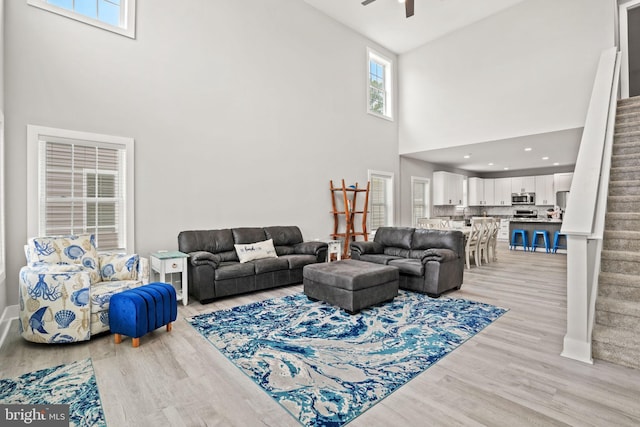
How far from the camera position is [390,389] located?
2.18m

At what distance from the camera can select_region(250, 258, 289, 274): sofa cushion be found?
4.66m

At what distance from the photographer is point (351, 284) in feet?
12.0

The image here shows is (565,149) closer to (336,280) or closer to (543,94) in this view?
(543,94)

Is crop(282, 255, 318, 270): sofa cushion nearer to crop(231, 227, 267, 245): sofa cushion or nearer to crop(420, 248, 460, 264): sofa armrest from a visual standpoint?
crop(231, 227, 267, 245): sofa cushion

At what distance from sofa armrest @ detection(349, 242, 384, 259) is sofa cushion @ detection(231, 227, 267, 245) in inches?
60.1

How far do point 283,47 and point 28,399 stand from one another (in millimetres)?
6028

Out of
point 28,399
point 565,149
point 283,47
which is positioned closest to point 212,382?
point 28,399

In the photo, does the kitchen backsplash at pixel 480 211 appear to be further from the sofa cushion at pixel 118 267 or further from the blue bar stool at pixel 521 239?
the sofa cushion at pixel 118 267

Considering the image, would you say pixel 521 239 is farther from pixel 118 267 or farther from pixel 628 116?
pixel 118 267

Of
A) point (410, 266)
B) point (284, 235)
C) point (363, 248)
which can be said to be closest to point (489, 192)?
point (363, 248)

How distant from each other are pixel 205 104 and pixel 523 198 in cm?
1091

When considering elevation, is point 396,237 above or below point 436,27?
below

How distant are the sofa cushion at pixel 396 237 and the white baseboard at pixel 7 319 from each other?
500cm

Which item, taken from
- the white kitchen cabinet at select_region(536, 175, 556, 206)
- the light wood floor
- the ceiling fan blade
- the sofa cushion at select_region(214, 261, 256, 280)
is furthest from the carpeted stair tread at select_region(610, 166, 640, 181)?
the white kitchen cabinet at select_region(536, 175, 556, 206)
